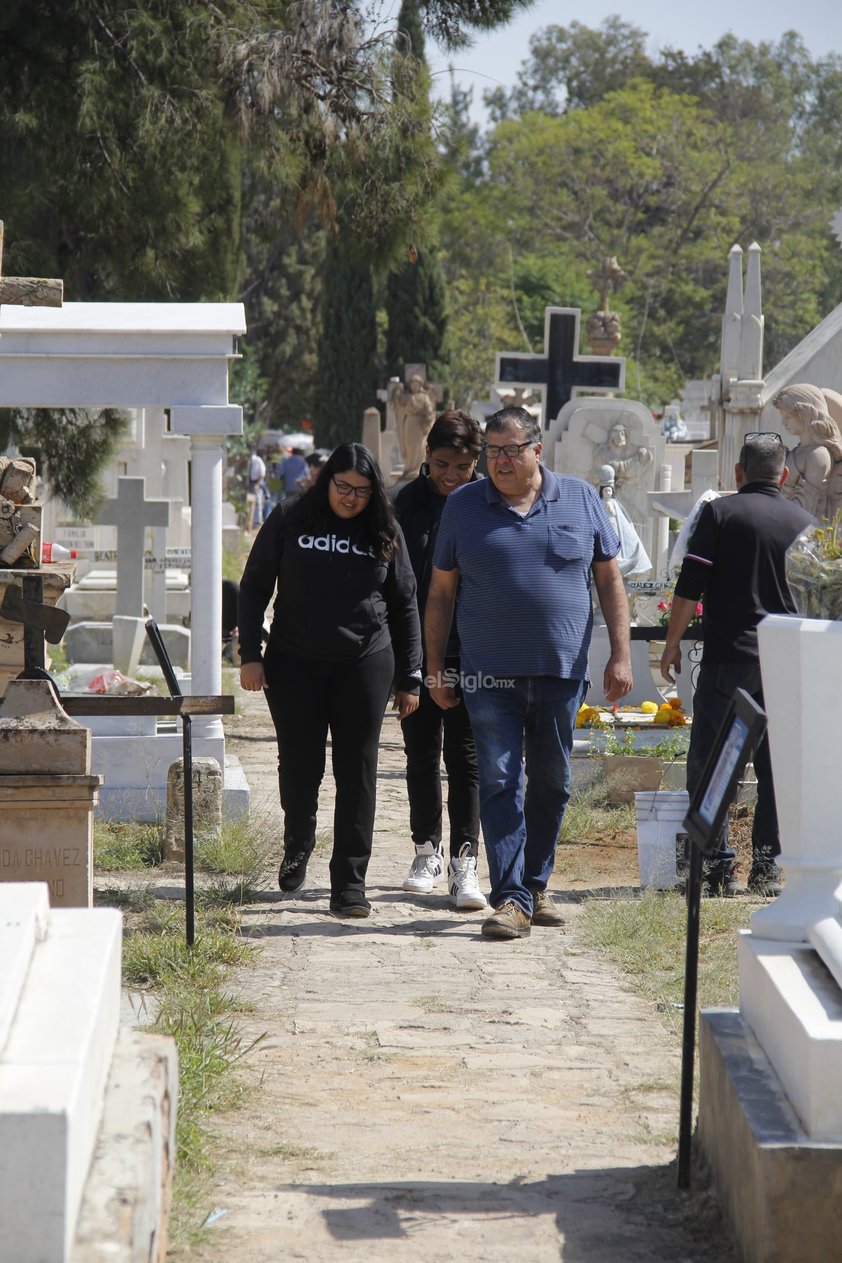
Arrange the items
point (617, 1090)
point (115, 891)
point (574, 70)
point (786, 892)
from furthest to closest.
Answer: point (574, 70) < point (115, 891) < point (617, 1090) < point (786, 892)

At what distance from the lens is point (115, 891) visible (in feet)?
20.4

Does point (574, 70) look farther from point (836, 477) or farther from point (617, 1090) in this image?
point (617, 1090)

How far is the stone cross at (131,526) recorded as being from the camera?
13.5 m

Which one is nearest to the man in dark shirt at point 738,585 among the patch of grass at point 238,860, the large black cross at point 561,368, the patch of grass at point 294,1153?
the patch of grass at point 238,860

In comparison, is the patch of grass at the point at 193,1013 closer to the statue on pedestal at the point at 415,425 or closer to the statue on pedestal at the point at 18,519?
the statue on pedestal at the point at 18,519

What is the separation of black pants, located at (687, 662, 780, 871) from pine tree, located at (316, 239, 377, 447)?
34142 mm

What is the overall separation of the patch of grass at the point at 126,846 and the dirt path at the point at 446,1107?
0.99m

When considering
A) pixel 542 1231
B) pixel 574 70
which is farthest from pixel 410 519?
pixel 574 70

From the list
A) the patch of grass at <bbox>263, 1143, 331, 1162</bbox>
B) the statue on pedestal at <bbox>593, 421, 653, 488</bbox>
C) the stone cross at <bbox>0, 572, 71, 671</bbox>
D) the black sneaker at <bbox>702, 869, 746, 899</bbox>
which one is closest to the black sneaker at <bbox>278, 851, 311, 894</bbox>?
the stone cross at <bbox>0, 572, 71, 671</bbox>

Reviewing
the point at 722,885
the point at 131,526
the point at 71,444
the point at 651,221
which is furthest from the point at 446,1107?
the point at 651,221

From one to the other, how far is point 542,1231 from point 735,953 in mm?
2228

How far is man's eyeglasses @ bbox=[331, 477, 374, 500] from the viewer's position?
19.3 feet

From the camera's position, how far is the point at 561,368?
547 inches

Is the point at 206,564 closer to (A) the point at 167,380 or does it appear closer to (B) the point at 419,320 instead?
(A) the point at 167,380
